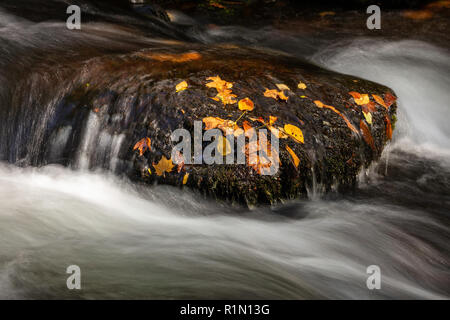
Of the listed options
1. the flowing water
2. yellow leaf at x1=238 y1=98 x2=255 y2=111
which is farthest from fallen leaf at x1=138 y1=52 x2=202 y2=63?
yellow leaf at x1=238 y1=98 x2=255 y2=111

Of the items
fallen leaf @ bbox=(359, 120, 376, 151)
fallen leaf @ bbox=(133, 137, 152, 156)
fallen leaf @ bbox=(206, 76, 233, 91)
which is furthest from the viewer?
fallen leaf @ bbox=(359, 120, 376, 151)

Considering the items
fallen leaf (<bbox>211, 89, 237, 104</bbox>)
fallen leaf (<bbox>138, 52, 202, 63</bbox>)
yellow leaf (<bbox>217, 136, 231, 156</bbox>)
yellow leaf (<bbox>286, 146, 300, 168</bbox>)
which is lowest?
yellow leaf (<bbox>286, 146, 300, 168</bbox>)

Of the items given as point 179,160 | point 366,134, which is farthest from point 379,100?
point 179,160

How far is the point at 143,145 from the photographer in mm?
3260

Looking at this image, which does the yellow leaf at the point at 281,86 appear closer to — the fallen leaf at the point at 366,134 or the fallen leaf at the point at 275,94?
the fallen leaf at the point at 275,94

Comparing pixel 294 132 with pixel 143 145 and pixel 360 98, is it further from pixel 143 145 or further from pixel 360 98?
pixel 143 145

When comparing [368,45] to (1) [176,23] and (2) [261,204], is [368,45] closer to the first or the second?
(1) [176,23]

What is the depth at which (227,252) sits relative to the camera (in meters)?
2.68

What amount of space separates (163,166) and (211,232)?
0.65 m

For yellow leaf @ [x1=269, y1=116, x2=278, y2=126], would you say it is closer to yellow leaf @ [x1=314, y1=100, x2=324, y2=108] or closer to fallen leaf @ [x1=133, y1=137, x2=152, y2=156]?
yellow leaf @ [x1=314, y1=100, x2=324, y2=108]

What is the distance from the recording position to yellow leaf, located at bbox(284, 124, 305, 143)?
10.8 feet

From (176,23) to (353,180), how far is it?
5732mm

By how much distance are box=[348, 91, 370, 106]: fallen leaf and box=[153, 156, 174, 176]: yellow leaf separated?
1.83 metres

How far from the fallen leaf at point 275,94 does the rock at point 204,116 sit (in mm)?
44
